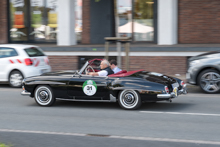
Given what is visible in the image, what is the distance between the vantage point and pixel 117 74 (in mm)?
9102

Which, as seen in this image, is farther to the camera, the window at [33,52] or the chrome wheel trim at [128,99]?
the window at [33,52]

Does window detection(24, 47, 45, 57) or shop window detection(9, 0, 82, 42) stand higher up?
shop window detection(9, 0, 82, 42)

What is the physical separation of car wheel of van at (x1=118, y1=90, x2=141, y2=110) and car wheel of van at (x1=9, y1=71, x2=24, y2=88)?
557 cm

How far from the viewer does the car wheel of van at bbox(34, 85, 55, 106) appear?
9.32 metres

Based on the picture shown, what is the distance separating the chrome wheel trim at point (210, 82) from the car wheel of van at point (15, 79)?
235 inches

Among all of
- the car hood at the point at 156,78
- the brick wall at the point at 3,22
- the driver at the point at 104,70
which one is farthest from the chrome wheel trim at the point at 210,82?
the brick wall at the point at 3,22

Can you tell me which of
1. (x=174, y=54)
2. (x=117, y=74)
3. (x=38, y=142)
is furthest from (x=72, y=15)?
(x=38, y=142)

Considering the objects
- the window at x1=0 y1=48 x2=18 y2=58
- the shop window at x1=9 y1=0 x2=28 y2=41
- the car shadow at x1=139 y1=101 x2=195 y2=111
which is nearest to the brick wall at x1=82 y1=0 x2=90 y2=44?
the shop window at x1=9 y1=0 x2=28 y2=41

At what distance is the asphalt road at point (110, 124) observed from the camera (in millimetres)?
5664

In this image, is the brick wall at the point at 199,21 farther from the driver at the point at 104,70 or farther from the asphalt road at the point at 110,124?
the driver at the point at 104,70

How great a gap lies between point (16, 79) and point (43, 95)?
13.6 ft

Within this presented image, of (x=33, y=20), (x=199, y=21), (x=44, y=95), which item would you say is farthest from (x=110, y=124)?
(x=33, y=20)

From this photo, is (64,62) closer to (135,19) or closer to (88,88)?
(135,19)

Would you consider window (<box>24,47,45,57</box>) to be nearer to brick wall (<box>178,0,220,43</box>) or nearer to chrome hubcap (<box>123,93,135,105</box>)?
chrome hubcap (<box>123,93,135,105</box>)
